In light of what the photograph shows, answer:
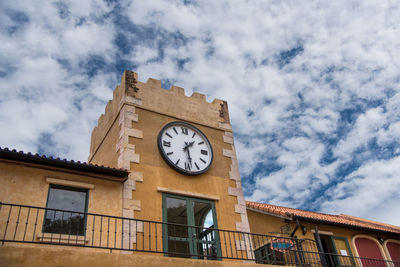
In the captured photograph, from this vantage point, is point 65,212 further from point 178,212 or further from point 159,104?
point 159,104

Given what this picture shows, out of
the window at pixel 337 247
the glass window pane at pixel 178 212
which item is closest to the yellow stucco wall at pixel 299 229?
the window at pixel 337 247

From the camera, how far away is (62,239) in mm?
8695

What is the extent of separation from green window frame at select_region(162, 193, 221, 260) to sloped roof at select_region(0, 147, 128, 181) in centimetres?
151

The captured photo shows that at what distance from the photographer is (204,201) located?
11.4 metres

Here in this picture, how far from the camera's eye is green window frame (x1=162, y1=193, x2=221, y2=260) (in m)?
10.1

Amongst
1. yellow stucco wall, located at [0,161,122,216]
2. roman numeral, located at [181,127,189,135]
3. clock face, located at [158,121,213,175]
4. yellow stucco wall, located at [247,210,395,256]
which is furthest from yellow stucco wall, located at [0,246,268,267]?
yellow stucco wall, located at [247,210,395,256]

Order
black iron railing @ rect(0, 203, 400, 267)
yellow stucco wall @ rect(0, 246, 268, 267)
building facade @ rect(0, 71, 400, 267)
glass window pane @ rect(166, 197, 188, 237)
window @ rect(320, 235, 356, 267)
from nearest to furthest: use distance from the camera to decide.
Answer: yellow stucco wall @ rect(0, 246, 268, 267), black iron railing @ rect(0, 203, 400, 267), building facade @ rect(0, 71, 400, 267), glass window pane @ rect(166, 197, 188, 237), window @ rect(320, 235, 356, 267)

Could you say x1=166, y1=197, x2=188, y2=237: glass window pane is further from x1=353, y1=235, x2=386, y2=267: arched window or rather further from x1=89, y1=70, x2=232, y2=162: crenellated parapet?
x1=353, y1=235, x2=386, y2=267: arched window

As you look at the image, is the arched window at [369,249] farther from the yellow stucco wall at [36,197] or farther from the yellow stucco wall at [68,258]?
the yellow stucco wall at [36,197]

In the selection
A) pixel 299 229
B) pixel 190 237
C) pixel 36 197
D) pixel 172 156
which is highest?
pixel 172 156

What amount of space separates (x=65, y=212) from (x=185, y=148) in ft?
14.2

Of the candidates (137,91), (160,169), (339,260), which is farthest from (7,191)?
(339,260)

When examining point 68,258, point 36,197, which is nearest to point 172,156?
point 36,197

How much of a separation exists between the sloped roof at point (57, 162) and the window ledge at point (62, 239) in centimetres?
163
